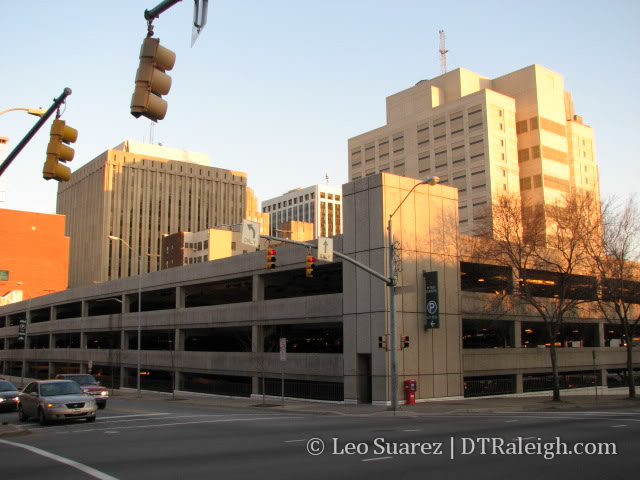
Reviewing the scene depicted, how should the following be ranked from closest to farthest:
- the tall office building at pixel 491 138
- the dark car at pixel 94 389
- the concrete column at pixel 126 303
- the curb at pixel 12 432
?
the curb at pixel 12 432 → the dark car at pixel 94 389 → the concrete column at pixel 126 303 → the tall office building at pixel 491 138

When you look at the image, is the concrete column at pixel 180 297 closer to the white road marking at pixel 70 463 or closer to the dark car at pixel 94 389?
the dark car at pixel 94 389

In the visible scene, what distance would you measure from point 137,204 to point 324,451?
169757 mm

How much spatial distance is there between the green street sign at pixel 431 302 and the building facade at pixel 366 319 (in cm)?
26

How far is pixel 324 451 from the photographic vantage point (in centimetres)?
1528

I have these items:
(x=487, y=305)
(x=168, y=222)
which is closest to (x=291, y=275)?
(x=487, y=305)

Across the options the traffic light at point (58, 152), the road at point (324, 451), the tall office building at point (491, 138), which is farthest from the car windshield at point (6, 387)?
the tall office building at point (491, 138)

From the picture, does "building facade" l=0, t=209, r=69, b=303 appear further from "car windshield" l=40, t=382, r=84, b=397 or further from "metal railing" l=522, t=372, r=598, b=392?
"car windshield" l=40, t=382, r=84, b=397

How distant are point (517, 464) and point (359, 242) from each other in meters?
23.3

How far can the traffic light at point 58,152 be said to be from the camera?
41.3ft

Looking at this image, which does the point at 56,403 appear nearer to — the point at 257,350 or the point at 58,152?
the point at 58,152

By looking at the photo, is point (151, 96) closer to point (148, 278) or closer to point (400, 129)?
point (148, 278)

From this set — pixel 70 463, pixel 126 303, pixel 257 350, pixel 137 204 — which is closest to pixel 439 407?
pixel 257 350

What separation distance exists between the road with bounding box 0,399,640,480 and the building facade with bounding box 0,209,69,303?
414 feet

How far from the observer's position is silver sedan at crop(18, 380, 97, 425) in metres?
23.5
